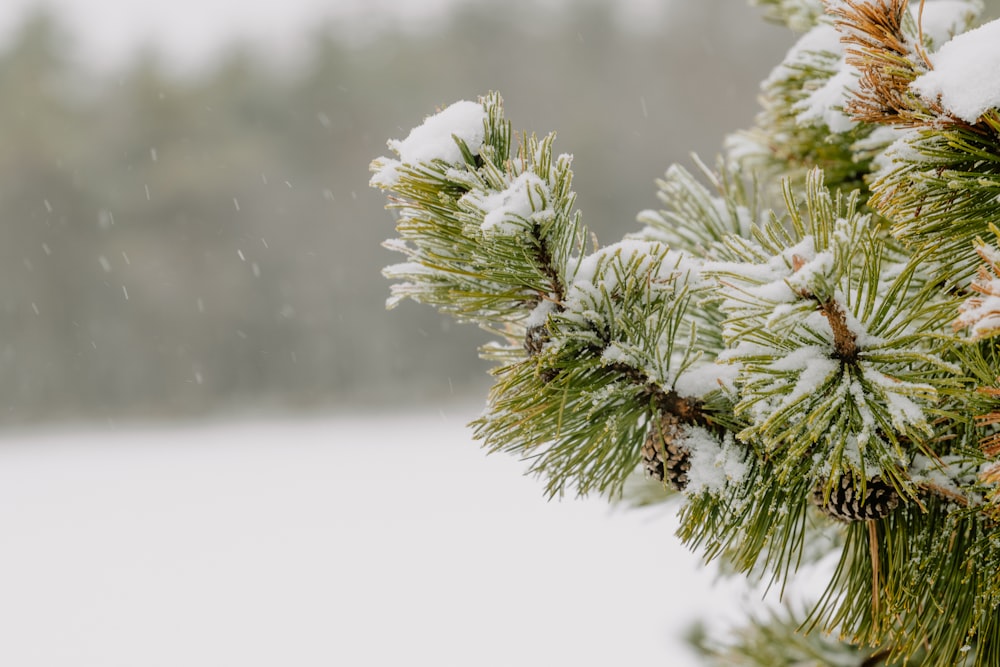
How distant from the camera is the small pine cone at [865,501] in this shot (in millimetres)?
465

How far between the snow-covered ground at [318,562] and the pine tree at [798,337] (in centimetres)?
321

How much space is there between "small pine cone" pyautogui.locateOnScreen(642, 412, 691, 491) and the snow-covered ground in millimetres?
3239

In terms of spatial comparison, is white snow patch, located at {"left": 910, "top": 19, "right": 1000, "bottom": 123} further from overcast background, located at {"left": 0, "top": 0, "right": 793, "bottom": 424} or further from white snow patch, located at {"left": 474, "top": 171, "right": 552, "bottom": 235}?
overcast background, located at {"left": 0, "top": 0, "right": 793, "bottom": 424}

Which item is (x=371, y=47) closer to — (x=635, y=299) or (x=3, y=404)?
(x=3, y=404)

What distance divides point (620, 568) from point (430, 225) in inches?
210

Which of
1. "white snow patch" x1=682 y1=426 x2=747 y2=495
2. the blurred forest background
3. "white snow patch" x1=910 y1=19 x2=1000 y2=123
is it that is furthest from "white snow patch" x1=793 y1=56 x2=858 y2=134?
the blurred forest background

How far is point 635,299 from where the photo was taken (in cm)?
50

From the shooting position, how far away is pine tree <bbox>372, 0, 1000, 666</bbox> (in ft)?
1.28

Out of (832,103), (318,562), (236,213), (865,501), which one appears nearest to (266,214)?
(236,213)

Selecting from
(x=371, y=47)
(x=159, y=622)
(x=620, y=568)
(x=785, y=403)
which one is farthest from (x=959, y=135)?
(x=371, y=47)

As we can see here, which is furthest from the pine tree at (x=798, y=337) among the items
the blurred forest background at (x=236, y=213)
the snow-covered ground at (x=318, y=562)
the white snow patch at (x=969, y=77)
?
the blurred forest background at (x=236, y=213)

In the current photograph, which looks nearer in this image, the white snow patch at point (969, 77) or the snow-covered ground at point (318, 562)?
the white snow patch at point (969, 77)

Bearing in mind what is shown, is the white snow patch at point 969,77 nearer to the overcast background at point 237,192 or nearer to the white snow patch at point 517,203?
the white snow patch at point 517,203

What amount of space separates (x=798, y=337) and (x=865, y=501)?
14 cm
